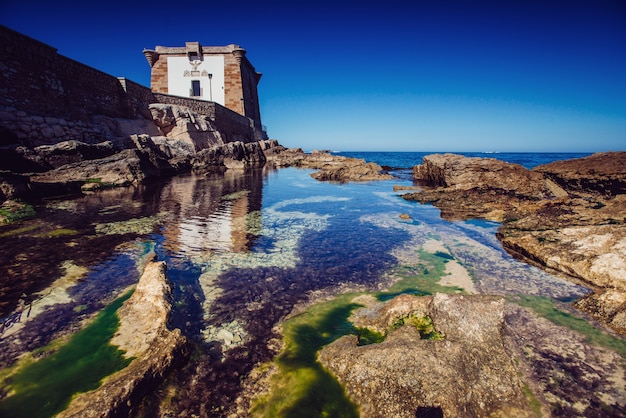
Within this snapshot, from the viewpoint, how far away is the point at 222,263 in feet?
19.4

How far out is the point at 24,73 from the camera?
14086mm

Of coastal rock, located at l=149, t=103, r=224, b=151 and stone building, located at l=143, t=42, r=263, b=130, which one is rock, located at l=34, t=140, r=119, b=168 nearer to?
coastal rock, located at l=149, t=103, r=224, b=151

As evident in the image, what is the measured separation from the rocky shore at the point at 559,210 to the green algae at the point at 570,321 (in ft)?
0.92

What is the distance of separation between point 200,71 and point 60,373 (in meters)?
37.4

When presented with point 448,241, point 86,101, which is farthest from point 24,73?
point 448,241

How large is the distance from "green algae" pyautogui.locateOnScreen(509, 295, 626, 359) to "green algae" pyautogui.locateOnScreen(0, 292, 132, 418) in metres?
5.40

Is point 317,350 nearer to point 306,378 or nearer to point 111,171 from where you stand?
point 306,378

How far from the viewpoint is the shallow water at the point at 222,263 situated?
145 inches

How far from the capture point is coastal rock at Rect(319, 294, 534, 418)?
8.43 feet

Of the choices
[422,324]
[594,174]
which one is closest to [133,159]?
[422,324]

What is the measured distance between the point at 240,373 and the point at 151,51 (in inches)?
1608

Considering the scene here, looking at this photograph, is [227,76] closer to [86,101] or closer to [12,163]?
[86,101]

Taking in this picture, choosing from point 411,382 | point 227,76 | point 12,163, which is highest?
point 227,76

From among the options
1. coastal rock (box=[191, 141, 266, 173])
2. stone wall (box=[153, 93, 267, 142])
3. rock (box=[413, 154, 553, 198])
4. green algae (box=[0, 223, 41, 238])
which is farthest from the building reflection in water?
stone wall (box=[153, 93, 267, 142])
